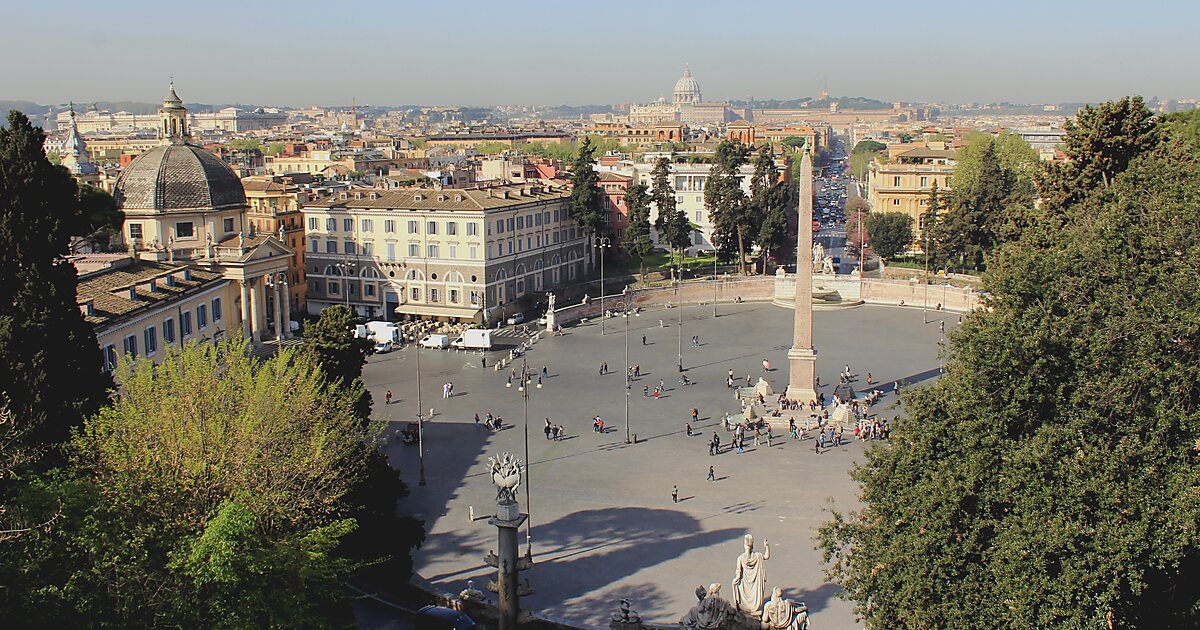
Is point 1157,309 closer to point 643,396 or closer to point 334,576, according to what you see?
point 334,576

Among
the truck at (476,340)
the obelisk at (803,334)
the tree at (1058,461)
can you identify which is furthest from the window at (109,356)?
the obelisk at (803,334)

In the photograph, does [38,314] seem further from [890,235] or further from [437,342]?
[890,235]

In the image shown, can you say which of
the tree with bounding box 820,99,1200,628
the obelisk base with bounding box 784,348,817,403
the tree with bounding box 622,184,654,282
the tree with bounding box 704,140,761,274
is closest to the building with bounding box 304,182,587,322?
the tree with bounding box 622,184,654,282

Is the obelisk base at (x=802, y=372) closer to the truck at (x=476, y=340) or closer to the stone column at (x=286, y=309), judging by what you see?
the truck at (x=476, y=340)

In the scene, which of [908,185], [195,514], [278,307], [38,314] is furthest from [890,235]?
[195,514]

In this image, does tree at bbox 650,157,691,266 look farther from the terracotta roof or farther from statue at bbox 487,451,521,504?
statue at bbox 487,451,521,504

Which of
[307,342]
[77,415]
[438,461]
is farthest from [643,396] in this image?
[77,415]
